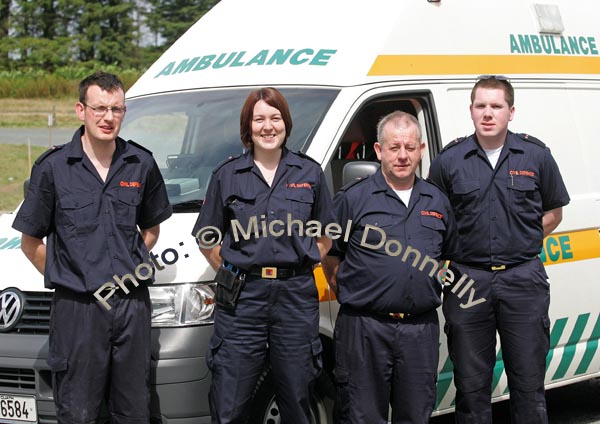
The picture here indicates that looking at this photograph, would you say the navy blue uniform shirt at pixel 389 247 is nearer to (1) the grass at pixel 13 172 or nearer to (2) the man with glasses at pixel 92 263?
(2) the man with glasses at pixel 92 263

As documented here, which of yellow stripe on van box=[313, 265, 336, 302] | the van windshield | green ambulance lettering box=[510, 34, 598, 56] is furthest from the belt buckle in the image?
green ambulance lettering box=[510, 34, 598, 56]

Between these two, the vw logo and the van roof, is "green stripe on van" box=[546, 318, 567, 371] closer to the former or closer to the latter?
the van roof

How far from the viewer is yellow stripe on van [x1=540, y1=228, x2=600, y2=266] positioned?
5.45 metres

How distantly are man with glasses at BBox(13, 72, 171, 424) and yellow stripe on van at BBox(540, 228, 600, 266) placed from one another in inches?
102

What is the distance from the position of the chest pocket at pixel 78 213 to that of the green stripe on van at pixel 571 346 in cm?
328

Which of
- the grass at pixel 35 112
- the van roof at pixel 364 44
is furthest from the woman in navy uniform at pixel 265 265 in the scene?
the grass at pixel 35 112

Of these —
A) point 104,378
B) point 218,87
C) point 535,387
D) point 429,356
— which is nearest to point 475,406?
point 535,387

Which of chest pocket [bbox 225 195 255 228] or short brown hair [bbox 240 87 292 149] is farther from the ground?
short brown hair [bbox 240 87 292 149]

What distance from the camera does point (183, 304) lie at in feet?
13.6

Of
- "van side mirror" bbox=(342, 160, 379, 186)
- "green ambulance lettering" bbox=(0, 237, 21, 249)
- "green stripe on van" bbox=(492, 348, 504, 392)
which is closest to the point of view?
"van side mirror" bbox=(342, 160, 379, 186)

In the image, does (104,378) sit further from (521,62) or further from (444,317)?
(521,62)

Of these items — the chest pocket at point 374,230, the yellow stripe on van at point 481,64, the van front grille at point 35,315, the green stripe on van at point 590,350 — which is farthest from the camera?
the green stripe on van at point 590,350

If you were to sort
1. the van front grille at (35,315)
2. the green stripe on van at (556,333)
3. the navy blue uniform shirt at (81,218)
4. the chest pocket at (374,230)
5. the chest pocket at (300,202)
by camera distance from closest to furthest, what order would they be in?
the navy blue uniform shirt at (81,218)
the chest pocket at (300,202)
the chest pocket at (374,230)
the van front grille at (35,315)
the green stripe on van at (556,333)

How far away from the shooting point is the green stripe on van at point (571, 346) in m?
5.76
